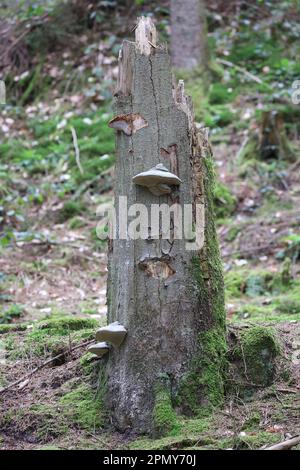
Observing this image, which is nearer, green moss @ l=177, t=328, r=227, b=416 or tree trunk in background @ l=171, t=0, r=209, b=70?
green moss @ l=177, t=328, r=227, b=416


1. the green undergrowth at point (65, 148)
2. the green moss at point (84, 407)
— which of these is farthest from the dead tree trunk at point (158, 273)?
the green undergrowth at point (65, 148)

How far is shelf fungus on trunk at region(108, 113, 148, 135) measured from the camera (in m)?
3.90

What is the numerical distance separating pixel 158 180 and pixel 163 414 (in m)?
Result: 1.31

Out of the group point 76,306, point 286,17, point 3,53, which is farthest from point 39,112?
point 76,306

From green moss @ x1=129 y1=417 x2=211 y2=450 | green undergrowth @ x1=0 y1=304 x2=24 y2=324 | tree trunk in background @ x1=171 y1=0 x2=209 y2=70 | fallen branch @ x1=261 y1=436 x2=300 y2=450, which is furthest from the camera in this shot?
tree trunk in background @ x1=171 y1=0 x2=209 y2=70

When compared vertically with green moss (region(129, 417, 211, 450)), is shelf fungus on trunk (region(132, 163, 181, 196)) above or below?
above

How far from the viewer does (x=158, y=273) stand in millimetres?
3785

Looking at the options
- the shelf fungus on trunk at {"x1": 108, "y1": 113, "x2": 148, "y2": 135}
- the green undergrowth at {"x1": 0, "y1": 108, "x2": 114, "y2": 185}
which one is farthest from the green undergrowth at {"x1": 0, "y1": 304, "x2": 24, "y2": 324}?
the green undergrowth at {"x1": 0, "y1": 108, "x2": 114, "y2": 185}

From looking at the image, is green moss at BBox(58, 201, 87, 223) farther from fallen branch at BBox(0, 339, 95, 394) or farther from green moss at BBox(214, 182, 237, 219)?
fallen branch at BBox(0, 339, 95, 394)

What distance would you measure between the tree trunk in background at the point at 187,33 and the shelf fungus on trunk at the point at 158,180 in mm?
8568

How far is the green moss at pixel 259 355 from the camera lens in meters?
4.01

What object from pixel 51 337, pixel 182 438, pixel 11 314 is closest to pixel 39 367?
pixel 51 337

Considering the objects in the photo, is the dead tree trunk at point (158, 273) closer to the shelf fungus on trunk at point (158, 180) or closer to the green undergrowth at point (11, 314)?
the shelf fungus on trunk at point (158, 180)

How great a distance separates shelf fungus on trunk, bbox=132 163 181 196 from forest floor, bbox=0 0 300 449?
3.64 ft
